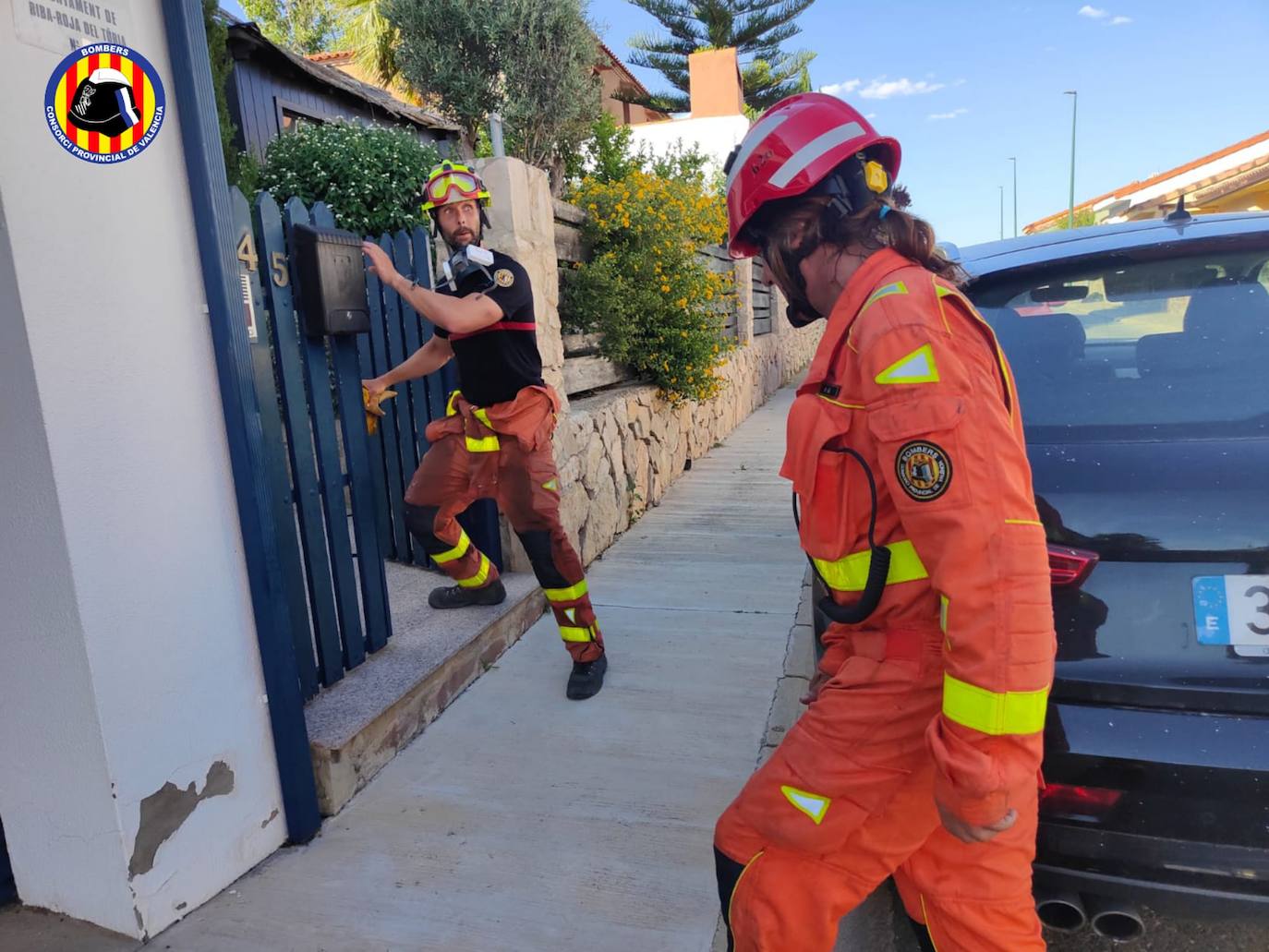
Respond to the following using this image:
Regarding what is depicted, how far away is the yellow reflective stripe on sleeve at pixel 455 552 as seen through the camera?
12.2ft

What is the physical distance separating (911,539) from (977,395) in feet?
0.75

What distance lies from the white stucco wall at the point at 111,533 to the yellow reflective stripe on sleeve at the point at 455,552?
1.36 metres

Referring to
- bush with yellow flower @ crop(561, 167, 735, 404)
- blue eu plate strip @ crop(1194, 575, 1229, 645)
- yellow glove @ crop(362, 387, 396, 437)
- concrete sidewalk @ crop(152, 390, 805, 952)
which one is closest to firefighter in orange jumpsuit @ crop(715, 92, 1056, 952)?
blue eu plate strip @ crop(1194, 575, 1229, 645)

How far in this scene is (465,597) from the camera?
13.0ft

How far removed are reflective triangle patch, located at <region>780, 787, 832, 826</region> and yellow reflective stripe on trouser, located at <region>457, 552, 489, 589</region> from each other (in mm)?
2633

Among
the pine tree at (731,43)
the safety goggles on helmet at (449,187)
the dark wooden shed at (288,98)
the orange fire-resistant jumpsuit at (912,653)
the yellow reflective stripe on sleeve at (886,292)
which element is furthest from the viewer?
the pine tree at (731,43)

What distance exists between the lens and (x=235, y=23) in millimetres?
9758

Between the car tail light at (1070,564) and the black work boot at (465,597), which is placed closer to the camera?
the car tail light at (1070,564)

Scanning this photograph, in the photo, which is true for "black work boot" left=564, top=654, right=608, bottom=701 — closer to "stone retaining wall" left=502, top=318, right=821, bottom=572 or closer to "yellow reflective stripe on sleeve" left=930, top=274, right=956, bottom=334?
"stone retaining wall" left=502, top=318, right=821, bottom=572

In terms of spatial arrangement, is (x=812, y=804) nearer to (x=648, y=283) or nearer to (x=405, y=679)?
(x=405, y=679)

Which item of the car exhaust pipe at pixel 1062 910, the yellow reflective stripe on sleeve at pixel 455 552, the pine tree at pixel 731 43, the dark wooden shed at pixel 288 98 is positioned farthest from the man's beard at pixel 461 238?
the pine tree at pixel 731 43

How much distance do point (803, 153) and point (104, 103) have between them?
164 centimetres

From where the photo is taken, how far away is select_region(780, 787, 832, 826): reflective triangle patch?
4.51 ft

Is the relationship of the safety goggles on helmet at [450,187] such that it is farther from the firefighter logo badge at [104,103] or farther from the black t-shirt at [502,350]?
the firefighter logo badge at [104,103]
